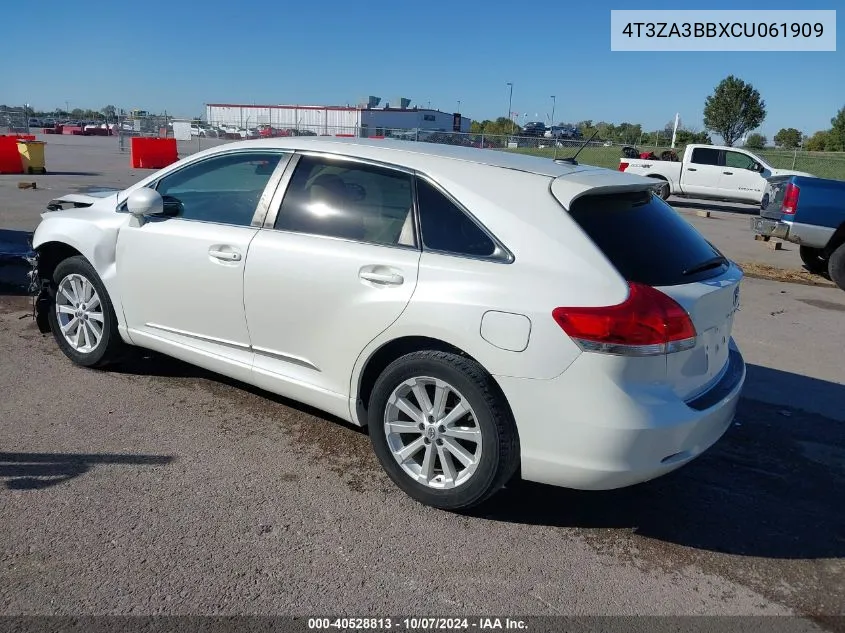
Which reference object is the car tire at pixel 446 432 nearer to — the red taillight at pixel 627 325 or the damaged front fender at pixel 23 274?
the red taillight at pixel 627 325

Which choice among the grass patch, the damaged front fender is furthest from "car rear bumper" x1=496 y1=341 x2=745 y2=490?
the grass patch

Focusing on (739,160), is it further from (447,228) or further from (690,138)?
(690,138)

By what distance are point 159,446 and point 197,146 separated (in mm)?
37103

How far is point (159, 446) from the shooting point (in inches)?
156

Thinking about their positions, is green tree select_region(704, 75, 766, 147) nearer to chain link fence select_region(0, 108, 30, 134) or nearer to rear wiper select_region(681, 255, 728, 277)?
chain link fence select_region(0, 108, 30, 134)

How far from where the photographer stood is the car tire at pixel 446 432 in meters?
3.20

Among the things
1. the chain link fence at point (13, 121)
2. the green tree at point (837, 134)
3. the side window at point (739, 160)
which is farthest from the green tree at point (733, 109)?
the chain link fence at point (13, 121)

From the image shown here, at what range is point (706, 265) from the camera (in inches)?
139

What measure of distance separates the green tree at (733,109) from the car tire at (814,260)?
51.4m

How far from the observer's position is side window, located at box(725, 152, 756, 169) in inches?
799

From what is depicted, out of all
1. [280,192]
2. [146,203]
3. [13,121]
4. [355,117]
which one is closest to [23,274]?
[146,203]

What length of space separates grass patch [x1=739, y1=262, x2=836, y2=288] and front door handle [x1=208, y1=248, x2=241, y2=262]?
26.1 ft

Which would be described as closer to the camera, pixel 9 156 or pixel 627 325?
pixel 627 325

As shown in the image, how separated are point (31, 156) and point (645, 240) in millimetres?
20177
